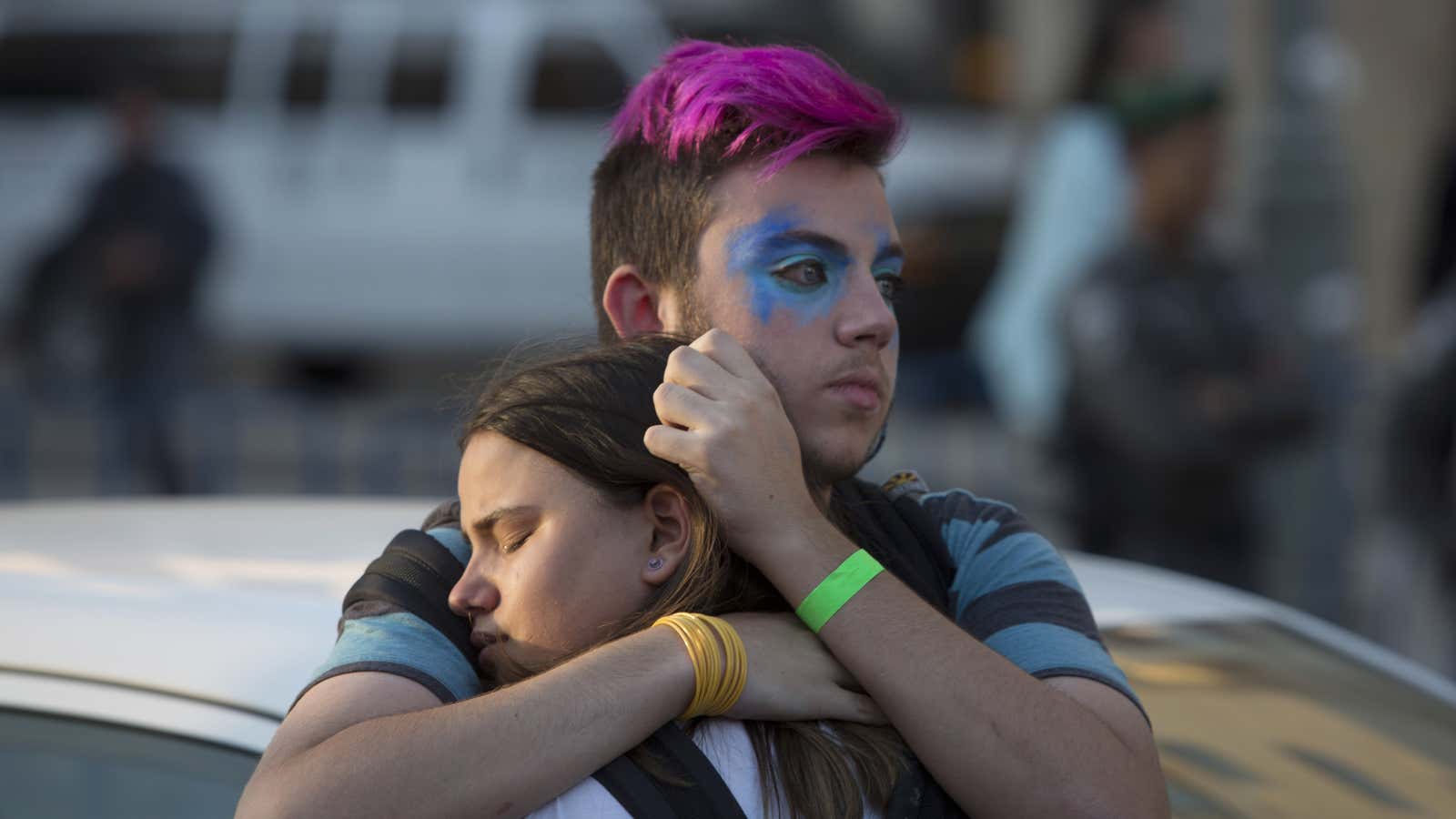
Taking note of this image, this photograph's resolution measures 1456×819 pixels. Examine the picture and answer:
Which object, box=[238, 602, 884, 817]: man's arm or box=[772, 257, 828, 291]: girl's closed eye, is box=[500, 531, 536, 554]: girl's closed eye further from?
box=[772, 257, 828, 291]: girl's closed eye

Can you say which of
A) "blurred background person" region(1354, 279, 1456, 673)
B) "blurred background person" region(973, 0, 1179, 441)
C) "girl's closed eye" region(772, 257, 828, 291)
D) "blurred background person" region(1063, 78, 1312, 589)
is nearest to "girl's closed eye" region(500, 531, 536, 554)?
"girl's closed eye" region(772, 257, 828, 291)

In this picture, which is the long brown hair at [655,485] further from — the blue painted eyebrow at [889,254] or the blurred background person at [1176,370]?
the blurred background person at [1176,370]

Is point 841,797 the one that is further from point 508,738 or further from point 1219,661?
point 1219,661

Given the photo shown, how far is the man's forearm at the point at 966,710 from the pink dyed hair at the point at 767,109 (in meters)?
0.50

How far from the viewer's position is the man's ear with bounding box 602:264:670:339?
7.27 ft

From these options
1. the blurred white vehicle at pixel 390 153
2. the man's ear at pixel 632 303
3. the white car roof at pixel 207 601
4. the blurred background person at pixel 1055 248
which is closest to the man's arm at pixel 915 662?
the man's ear at pixel 632 303

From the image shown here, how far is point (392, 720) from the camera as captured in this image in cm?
173

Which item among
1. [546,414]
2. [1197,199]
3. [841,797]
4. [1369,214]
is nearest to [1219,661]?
[841,797]

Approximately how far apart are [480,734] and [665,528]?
1.04ft

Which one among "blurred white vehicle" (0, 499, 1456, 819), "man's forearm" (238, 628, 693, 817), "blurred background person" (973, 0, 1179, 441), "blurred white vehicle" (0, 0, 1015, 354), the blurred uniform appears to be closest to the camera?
"man's forearm" (238, 628, 693, 817)

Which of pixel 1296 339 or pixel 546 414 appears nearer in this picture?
pixel 546 414

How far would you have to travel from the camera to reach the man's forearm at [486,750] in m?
1.68

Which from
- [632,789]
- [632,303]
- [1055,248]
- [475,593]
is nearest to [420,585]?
[475,593]

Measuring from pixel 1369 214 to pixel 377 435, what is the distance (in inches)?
172
